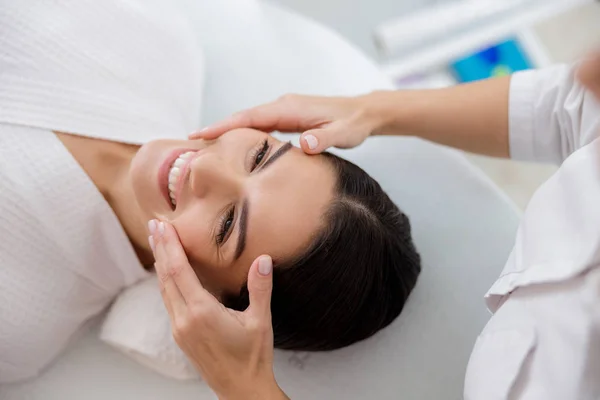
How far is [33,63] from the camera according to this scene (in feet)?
3.52

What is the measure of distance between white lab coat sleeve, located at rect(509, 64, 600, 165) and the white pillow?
208mm

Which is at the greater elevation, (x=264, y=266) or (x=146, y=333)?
(x=264, y=266)

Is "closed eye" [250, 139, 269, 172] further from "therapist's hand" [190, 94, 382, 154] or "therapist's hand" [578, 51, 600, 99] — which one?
"therapist's hand" [578, 51, 600, 99]

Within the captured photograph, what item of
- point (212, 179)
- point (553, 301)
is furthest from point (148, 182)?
point (553, 301)

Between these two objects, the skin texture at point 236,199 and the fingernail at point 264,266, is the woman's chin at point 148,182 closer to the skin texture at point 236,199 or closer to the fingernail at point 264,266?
the skin texture at point 236,199

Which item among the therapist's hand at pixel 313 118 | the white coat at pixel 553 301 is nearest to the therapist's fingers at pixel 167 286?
the therapist's hand at pixel 313 118

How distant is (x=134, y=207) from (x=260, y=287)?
14.5 inches

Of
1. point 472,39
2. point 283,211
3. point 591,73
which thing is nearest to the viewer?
point 591,73

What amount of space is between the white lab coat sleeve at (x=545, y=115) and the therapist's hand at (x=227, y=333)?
54 centimetres

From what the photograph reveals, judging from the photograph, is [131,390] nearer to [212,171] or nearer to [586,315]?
[212,171]

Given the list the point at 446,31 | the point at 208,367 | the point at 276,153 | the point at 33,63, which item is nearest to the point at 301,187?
the point at 276,153

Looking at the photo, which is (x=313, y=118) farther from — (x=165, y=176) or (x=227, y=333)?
(x=227, y=333)

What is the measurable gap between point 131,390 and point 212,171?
1.60 feet

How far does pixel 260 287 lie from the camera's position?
2.93ft
